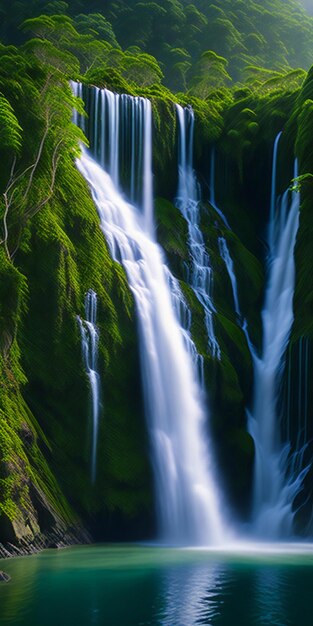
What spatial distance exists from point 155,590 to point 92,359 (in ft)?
25.6

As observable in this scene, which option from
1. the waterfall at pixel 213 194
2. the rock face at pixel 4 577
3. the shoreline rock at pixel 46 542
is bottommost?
the rock face at pixel 4 577

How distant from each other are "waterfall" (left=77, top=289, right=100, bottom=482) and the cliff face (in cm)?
16

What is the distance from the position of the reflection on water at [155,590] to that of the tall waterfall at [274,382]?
15.9ft

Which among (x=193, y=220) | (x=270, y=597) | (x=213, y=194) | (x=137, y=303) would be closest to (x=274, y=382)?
(x=137, y=303)

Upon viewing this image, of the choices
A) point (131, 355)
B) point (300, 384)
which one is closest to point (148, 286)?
point (131, 355)

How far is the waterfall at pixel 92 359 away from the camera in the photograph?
1712 centimetres

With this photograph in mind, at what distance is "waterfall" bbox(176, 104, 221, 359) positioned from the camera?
21.8 meters

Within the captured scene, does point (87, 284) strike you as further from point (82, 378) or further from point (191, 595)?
point (191, 595)

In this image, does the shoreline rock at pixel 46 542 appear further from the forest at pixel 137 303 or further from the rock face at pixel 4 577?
the rock face at pixel 4 577

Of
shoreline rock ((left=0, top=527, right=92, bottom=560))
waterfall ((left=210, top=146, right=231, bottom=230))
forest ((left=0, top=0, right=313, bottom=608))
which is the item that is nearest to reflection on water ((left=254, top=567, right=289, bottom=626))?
shoreline rock ((left=0, top=527, right=92, bottom=560))

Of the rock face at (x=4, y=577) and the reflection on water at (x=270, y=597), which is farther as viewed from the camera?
the rock face at (x=4, y=577)

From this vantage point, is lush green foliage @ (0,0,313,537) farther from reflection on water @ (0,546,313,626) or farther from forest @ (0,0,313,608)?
reflection on water @ (0,546,313,626)

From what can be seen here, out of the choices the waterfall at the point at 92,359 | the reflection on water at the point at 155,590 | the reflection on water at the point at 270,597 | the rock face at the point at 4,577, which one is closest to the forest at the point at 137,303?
the waterfall at the point at 92,359

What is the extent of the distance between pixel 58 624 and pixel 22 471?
6018 millimetres
